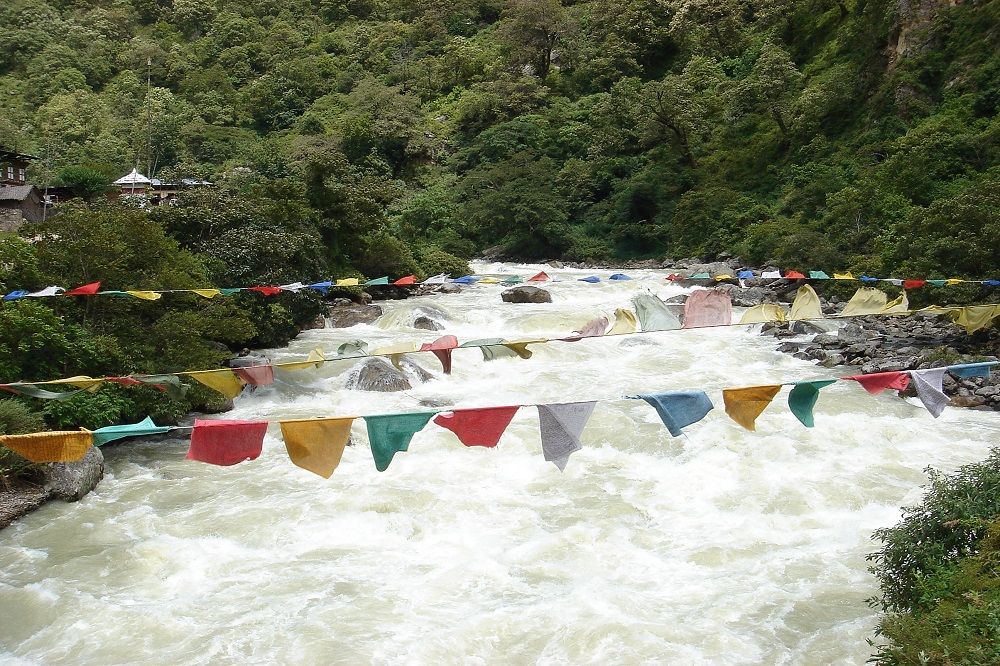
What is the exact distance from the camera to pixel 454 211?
36.2m

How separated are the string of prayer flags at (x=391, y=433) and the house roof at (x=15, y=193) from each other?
92.0ft

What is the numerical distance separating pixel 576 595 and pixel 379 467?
2.59 meters

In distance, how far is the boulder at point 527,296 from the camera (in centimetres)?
2302

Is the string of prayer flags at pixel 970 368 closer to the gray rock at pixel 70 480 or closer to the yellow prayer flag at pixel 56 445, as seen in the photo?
the yellow prayer flag at pixel 56 445

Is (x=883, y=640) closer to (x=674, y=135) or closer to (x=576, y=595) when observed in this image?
(x=576, y=595)

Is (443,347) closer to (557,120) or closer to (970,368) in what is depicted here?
(970,368)

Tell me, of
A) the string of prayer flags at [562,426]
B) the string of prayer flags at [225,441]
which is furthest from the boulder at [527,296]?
the string of prayer flags at [225,441]

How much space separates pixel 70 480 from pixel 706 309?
8237 mm

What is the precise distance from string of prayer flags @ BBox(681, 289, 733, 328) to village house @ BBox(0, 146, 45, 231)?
25.7 meters

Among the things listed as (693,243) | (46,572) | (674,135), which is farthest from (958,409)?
(674,135)

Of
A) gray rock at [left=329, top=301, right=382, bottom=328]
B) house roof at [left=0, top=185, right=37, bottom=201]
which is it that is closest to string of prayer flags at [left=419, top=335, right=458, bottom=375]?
gray rock at [left=329, top=301, right=382, bottom=328]

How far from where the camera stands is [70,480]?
950cm

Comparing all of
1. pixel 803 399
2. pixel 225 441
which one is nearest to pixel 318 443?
pixel 225 441

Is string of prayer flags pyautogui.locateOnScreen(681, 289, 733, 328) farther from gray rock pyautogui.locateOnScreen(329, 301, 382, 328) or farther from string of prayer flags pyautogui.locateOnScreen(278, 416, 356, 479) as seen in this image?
gray rock pyautogui.locateOnScreen(329, 301, 382, 328)
